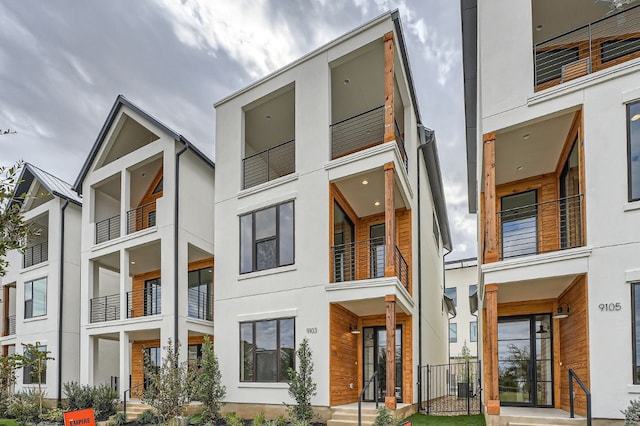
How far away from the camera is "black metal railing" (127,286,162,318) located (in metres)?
19.2

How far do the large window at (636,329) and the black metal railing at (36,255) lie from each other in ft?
72.7

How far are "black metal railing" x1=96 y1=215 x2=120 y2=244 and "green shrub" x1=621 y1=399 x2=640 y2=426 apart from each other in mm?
16562

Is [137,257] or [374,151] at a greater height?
[374,151]

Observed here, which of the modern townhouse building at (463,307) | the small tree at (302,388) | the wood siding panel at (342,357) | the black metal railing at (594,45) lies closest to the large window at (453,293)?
the modern townhouse building at (463,307)

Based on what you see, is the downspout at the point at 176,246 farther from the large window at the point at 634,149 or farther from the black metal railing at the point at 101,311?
the large window at the point at 634,149

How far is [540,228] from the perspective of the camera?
12281 mm

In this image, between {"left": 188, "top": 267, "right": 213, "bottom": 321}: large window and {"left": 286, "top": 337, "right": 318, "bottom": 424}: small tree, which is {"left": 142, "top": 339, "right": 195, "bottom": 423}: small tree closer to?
{"left": 286, "top": 337, "right": 318, "bottom": 424}: small tree

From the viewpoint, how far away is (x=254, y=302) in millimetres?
13461

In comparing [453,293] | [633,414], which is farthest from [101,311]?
[453,293]

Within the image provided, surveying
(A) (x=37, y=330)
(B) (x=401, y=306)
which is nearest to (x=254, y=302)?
(B) (x=401, y=306)

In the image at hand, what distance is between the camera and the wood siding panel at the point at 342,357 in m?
11.9

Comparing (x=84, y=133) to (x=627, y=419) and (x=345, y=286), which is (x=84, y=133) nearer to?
(x=345, y=286)

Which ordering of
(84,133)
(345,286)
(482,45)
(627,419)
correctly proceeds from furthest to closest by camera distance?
(84,133) → (345,286) → (482,45) → (627,419)

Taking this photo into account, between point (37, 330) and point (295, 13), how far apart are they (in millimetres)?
17331
